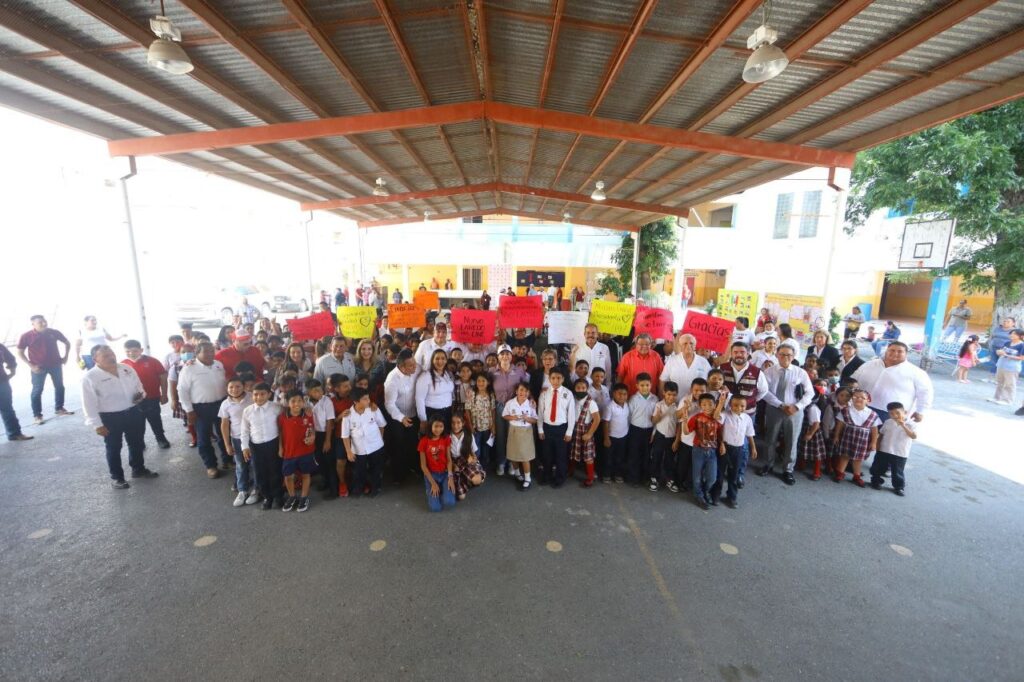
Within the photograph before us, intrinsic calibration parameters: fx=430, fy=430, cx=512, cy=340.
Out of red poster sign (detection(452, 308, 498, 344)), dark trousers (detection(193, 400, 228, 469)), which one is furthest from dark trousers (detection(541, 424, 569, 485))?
dark trousers (detection(193, 400, 228, 469))

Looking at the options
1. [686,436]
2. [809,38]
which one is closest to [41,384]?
[686,436]

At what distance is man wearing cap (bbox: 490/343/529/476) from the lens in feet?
17.3

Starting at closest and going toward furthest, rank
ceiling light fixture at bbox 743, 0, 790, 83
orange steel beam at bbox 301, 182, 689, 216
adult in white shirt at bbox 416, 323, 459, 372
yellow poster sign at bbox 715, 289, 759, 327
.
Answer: ceiling light fixture at bbox 743, 0, 790, 83 < adult in white shirt at bbox 416, 323, 459, 372 < yellow poster sign at bbox 715, 289, 759, 327 < orange steel beam at bbox 301, 182, 689, 216

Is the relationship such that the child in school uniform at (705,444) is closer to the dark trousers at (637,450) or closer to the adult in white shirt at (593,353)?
the dark trousers at (637,450)

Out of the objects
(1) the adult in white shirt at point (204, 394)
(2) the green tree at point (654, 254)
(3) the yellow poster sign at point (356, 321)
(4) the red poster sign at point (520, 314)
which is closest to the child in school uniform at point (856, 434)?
(4) the red poster sign at point (520, 314)

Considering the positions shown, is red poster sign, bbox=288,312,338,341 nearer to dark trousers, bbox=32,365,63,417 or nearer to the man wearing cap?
the man wearing cap

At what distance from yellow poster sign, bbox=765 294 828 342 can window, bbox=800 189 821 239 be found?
37.2 feet

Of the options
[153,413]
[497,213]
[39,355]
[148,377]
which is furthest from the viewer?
[497,213]

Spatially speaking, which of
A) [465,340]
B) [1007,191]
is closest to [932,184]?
[1007,191]

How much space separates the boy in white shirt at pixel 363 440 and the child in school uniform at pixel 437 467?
0.59 metres

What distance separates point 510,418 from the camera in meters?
5.06

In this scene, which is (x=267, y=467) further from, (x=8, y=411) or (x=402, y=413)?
(x=8, y=411)

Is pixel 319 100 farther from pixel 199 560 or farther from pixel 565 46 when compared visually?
pixel 199 560

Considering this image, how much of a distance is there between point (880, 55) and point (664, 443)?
5.01m
